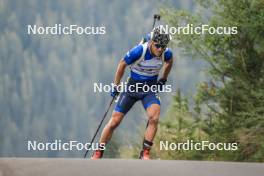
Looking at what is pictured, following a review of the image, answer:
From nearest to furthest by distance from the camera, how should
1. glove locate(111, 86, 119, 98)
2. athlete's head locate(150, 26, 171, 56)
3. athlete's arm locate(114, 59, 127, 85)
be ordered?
athlete's head locate(150, 26, 171, 56) < athlete's arm locate(114, 59, 127, 85) < glove locate(111, 86, 119, 98)

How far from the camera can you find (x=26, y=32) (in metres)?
9.73

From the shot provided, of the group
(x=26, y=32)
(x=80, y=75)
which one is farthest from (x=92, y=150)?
(x=80, y=75)

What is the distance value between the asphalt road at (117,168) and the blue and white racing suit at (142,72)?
3599 mm

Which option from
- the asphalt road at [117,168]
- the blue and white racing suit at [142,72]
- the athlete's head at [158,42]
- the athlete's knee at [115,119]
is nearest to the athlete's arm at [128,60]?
the blue and white racing suit at [142,72]

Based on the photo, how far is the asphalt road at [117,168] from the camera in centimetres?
549

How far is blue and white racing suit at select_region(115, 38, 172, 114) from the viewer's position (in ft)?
30.8

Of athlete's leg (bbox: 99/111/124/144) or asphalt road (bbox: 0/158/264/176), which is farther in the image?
athlete's leg (bbox: 99/111/124/144)

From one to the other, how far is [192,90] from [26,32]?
308 inches

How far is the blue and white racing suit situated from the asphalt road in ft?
11.8

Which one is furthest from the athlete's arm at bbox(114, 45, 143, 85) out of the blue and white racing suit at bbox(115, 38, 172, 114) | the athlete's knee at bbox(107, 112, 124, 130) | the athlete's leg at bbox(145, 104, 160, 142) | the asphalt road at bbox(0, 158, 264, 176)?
the asphalt road at bbox(0, 158, 264, 176)

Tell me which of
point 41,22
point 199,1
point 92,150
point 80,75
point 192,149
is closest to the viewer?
point 92,150

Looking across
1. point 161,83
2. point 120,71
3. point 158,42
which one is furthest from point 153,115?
point 158,42

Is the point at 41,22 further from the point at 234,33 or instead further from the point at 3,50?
the point at 234,33

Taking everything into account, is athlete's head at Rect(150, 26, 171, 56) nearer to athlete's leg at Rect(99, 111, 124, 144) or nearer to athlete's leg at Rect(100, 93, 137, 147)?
athlete's leg at Rect(100, 93, 137, 147)
